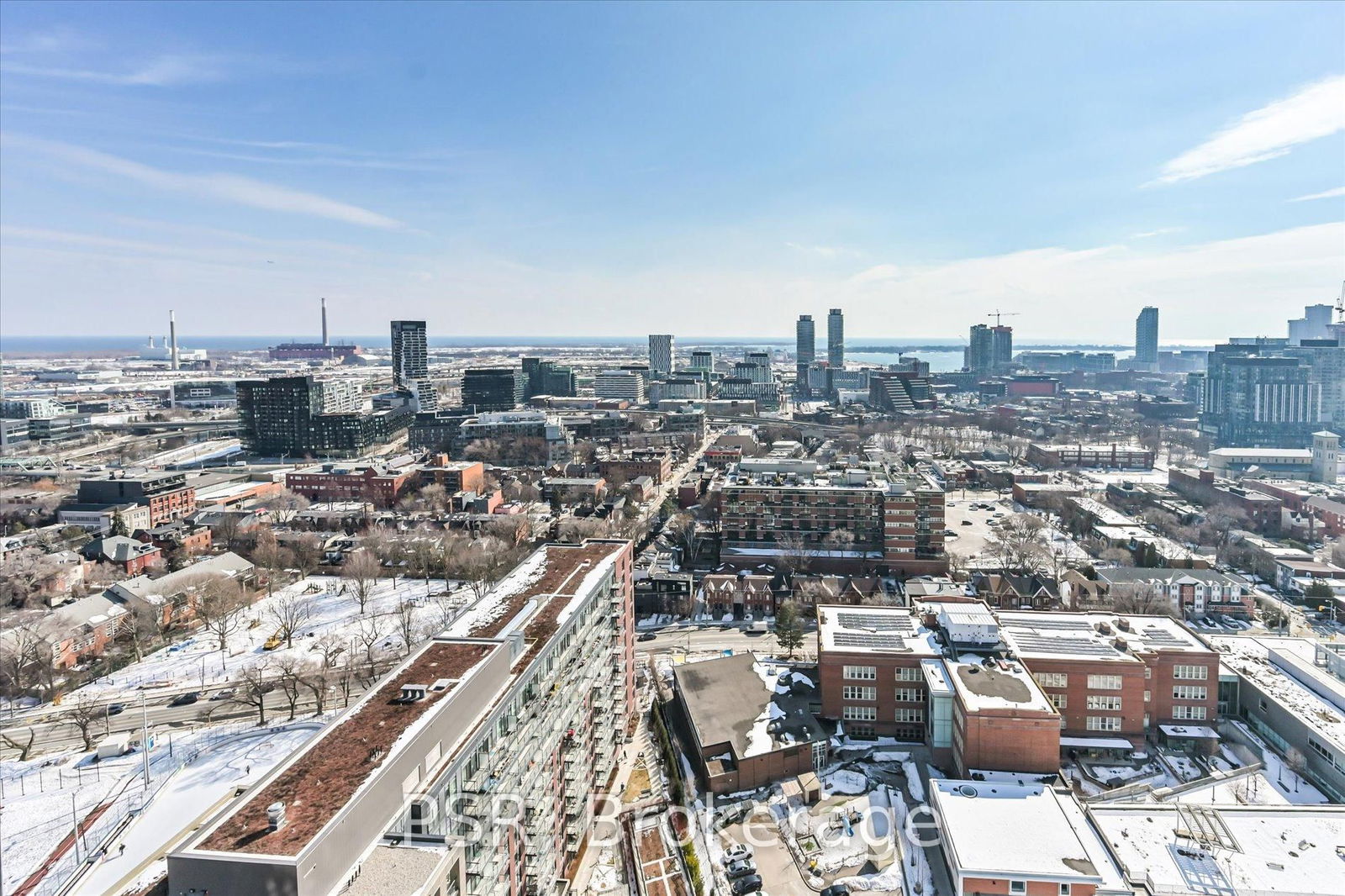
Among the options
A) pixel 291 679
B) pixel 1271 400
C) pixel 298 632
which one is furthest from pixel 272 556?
pixel 1271 400

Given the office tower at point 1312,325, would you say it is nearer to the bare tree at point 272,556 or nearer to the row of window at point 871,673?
the row of window at point 871,673

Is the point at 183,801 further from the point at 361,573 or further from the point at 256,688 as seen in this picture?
the point at 361,573

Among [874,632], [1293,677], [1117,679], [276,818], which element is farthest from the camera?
[874,632]

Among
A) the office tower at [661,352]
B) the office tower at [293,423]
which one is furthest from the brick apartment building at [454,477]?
the office tower at [661,352]

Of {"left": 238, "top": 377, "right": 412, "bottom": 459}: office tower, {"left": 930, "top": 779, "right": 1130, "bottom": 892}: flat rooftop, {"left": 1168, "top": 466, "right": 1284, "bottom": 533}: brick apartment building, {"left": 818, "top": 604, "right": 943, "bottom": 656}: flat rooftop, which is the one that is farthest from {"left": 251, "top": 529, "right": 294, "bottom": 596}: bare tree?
{"left": 1168, "top": 466, "right": 1284, "bottom": 533}: brick apartment building

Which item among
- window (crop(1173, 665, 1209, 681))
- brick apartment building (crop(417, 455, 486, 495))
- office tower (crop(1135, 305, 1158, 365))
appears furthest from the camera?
office tower (crop(1135, 305, 1158, 365))

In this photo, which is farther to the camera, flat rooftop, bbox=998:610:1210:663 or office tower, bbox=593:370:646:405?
office tower, bbox=593:370:646:405

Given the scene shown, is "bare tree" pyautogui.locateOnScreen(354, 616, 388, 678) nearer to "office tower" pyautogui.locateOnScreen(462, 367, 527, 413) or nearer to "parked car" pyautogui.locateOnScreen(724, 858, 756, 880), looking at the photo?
"parked car" pyautogui.locateOnScreen(724, 858, 756, 880)
